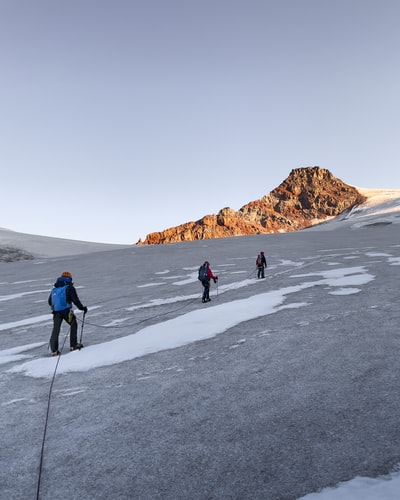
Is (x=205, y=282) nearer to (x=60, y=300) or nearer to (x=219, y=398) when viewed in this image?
(x=60, y=300)

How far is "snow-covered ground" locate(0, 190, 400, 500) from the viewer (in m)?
4.20

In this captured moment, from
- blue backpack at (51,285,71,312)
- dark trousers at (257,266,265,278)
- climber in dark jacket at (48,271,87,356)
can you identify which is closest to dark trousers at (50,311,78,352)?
climber in dark jacket at (48,271,87,356)

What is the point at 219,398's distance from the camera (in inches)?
243

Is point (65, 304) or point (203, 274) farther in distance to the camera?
point (203, 274)

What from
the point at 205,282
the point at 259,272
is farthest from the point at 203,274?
the point at 259,272

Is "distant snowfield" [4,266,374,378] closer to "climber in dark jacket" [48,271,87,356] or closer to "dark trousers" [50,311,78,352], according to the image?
"dark trousers" [50,311,78,352]

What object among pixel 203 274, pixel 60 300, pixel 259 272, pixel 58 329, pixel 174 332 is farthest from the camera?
pixel 259 272

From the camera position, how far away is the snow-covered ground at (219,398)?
4.20 m

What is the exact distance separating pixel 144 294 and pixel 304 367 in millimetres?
12635

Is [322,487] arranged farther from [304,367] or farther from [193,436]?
[304,367]

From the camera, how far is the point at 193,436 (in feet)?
16.6

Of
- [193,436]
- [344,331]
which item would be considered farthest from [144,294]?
[193,436]

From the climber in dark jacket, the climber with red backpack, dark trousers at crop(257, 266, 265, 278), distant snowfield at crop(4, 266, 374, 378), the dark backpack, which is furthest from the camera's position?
dark trousers at crop(257, 266, 265, 278)

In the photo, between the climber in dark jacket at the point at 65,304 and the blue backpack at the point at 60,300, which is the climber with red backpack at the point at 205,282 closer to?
the climber in dark jacket at the point at 65,304
